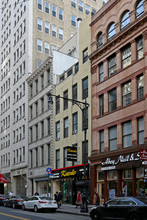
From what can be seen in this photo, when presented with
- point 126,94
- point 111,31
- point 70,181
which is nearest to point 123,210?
point 126,94

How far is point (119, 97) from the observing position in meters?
32.1

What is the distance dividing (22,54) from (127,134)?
34.5m

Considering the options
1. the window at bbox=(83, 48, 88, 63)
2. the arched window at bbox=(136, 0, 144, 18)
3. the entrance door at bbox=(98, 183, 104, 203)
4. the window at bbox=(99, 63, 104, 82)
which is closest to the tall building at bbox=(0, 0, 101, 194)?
the window at bbox=(83, 48, 88, 63)

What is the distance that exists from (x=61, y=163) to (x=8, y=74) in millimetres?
31431

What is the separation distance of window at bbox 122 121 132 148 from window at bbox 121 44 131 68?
526 centimetres

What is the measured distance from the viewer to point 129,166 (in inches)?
1147

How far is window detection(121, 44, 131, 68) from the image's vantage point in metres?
31.6

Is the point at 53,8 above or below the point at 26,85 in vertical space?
above

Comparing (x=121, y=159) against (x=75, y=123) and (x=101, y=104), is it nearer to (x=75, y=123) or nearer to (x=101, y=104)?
(x=101, y=104)

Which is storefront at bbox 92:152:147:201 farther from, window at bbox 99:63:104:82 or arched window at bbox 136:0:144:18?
arched window at bbox 136:0:144:18

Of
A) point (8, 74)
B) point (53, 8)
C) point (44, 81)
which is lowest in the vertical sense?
point (44, 81)

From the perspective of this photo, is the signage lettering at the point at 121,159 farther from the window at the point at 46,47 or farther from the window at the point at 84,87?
the window at the point at 46,47

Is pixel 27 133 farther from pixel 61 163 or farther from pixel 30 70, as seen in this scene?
pixel 61 163

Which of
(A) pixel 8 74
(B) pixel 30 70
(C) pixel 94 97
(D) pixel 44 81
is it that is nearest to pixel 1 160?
(A) pixel 8 74
